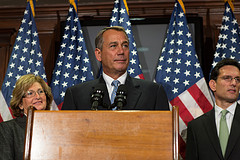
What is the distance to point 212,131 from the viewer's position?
2678mm

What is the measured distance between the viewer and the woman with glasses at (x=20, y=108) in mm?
2407

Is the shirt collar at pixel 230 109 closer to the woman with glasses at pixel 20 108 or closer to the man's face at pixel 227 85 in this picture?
the man's face at pixel 227 85

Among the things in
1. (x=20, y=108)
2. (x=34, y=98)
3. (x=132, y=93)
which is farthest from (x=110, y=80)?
(x=20, y=108)

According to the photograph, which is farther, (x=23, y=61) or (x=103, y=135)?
(x=23, y=61)

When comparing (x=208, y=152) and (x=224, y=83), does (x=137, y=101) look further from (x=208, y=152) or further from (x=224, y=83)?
(x=224, y=83)

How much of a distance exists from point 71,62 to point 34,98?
3.58ft

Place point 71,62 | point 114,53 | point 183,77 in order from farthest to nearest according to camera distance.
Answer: point 71,62 → point 183,77 → point 114,53

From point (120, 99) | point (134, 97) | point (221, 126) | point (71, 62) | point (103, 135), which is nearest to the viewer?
point (103, 135)

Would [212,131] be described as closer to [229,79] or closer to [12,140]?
[229,79]

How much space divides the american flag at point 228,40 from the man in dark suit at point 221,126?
27.6 inches

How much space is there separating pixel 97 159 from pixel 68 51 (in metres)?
2.67

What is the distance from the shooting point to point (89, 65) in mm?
3785

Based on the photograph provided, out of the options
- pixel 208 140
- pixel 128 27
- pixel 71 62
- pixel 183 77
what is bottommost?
pixel 208 140

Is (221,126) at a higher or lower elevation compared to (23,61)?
lower
